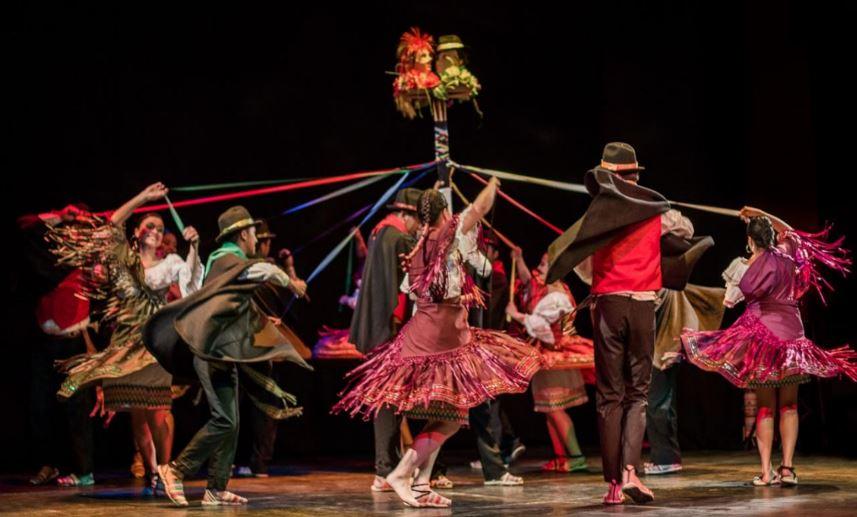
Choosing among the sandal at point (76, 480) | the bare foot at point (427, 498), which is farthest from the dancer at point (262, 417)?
the bare foot at point (427, 498)

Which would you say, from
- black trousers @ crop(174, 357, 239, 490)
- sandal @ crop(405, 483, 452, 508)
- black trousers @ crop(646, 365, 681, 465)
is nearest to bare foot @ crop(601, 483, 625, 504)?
sandal @ crop(405, 483, 452, 508)

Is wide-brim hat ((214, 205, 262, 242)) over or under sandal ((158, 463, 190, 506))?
over

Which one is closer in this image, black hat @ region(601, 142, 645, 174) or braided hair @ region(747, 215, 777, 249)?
black hat @ region(601, 142, 645, 174)

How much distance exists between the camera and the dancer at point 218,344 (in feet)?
20.5

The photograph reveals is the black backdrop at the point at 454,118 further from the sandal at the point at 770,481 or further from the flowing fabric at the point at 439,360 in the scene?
the flowing fabric at the point at 439,360

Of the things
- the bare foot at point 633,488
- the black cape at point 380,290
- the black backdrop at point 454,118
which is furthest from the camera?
the black backdrop at point 454,118

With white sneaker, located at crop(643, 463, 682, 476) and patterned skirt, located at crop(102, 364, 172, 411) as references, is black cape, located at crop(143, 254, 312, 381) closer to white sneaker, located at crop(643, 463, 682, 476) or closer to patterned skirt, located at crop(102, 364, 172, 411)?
patterned skirt, located at crop(102, 364, 172, 411)

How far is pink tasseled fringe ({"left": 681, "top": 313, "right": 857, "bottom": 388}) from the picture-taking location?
656cm

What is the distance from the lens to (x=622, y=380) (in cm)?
583

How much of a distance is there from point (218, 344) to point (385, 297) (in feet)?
3.85

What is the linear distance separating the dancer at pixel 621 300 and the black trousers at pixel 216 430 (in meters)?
1.85

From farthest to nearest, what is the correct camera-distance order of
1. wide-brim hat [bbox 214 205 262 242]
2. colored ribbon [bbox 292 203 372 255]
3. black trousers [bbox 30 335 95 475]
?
colored ribbon [bbox 292 203 372 255], black trousers [bbox 30 335 95 475], wide-brim hat [bbox 214 205 262 242]

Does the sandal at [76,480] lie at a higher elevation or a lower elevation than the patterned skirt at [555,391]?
lower

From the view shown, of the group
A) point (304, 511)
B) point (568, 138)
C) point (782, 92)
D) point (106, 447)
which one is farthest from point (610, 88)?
point (304, 511)
